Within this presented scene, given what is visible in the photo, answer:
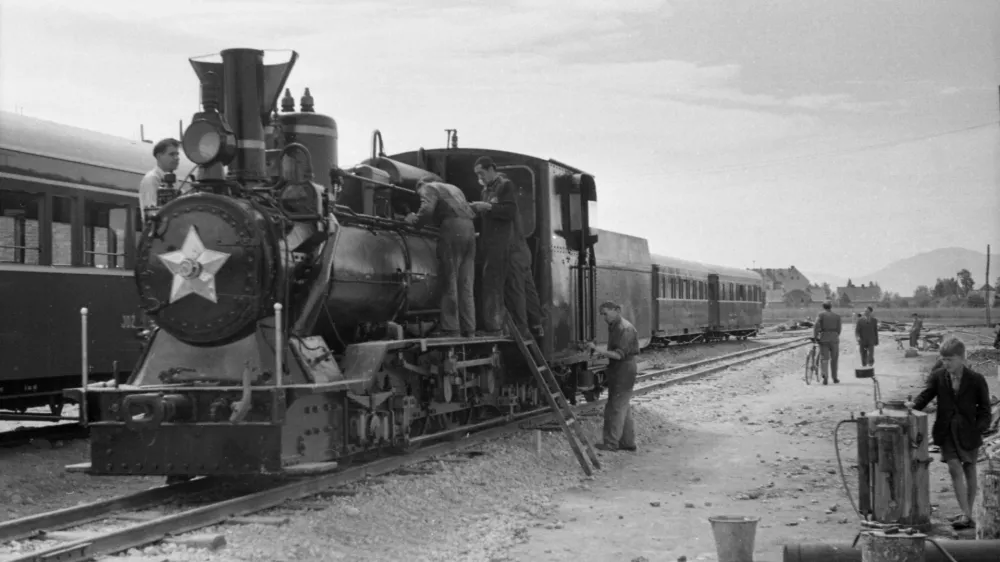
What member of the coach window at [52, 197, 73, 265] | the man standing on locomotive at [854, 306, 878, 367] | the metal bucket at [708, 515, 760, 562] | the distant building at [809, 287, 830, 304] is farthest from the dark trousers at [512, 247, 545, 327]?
the distant building at [809, 287, 830, 304]

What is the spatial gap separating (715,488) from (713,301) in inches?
1139

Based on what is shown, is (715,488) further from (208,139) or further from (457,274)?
(208,139)

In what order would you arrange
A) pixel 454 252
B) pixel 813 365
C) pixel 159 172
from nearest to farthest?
pixel 159 172 < pixel 454 252 < pixel 813 365

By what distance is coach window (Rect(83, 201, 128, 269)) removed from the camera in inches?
448

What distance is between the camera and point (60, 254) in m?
11.0

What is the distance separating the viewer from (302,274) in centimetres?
821

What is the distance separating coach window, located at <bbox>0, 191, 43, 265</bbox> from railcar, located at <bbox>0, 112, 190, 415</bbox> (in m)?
0.01

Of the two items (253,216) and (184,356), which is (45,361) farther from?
(253,216)

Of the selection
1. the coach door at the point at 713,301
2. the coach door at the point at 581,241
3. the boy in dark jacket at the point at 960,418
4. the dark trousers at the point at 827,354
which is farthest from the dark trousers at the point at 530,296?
the coach door at the point at 713,301

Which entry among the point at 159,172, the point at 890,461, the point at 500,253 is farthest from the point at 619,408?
the point at 159,172

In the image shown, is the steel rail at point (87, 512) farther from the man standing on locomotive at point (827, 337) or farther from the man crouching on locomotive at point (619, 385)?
the man standing on locomotive at point (827, 337)

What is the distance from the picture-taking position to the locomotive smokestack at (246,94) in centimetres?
802

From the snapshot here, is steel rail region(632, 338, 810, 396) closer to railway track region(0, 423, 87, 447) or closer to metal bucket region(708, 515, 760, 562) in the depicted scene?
railway track region(0, 423, 87, 447)

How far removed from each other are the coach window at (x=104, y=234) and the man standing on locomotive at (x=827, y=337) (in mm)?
13318
